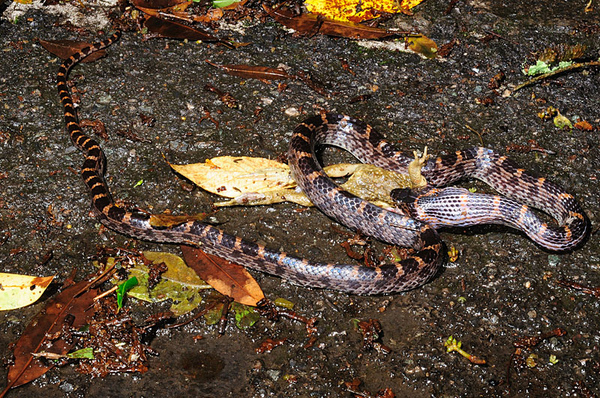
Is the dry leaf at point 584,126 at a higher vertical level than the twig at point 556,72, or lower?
lower

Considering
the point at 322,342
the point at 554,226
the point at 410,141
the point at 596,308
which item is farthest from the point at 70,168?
the point at 596,308

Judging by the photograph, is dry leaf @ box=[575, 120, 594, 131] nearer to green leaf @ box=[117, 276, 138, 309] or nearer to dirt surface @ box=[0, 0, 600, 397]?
dirt surface @ box=[0, 0, 600, 397]

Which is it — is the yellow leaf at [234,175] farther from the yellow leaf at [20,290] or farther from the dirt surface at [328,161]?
the yellow leaf at [20,290]

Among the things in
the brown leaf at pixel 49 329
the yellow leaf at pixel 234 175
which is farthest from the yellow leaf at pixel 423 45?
the brown leaf at pixel 49 329

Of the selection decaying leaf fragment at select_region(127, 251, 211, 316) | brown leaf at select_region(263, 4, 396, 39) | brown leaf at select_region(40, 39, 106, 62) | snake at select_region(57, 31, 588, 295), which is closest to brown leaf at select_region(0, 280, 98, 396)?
decaying leaf fragment at select_region(127, 251, 211, 316)

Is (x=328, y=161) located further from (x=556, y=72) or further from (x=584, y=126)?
(x=556, y=72)
